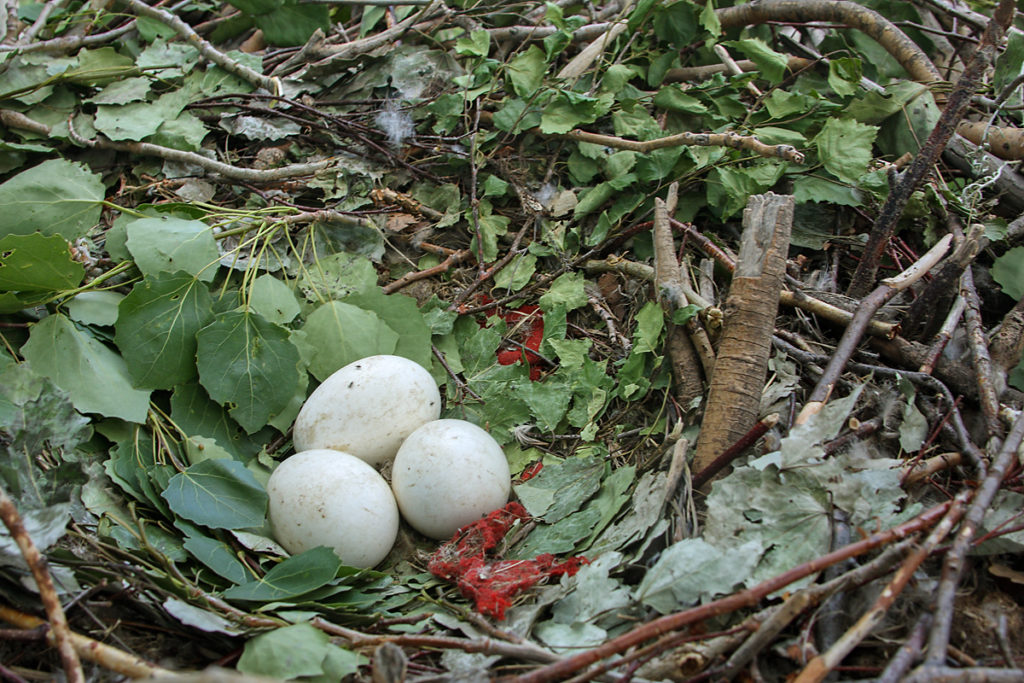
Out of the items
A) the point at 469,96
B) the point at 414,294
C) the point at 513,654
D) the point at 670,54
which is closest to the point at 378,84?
the point at 469,96

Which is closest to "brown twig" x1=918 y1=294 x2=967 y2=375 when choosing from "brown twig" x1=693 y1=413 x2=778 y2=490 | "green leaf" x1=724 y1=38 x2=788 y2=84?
"brown twig" x1=693 y1=413 x2=778 y2=490

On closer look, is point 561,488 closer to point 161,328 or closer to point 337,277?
point 337,277

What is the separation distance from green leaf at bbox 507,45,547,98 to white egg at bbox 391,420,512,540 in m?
1.19

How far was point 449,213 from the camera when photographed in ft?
7.84

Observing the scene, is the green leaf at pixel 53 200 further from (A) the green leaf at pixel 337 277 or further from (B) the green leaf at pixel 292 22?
(B) the green leaf at pixel 292 22

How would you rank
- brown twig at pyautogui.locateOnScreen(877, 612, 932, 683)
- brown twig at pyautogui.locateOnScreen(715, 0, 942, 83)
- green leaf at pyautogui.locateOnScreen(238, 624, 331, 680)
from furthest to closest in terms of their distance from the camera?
1. brown twig at pyautogui.locateOnScreen(715, 0, 942, 83)
2. green leaf at pyautogui.locateOnScreen(238, 624, 331, 680)
3. brown twig at pyautogui.locateOnScreen(877, 612, 932, 683)

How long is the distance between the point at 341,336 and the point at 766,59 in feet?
5.20

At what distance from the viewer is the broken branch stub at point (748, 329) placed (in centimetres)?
161

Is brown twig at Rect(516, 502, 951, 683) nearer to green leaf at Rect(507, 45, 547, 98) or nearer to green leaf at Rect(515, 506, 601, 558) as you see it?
green leaf at Rect(515, 506, 601, 558)

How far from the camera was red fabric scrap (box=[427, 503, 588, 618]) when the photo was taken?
60.4 inches

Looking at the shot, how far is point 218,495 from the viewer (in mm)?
1690

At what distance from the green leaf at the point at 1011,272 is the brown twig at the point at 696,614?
3.20ft

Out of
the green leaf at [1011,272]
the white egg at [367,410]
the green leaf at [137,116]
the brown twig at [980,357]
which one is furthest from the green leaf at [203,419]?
the green leaf at [1011,272]

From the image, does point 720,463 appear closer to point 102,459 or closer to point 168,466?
point 168,466
